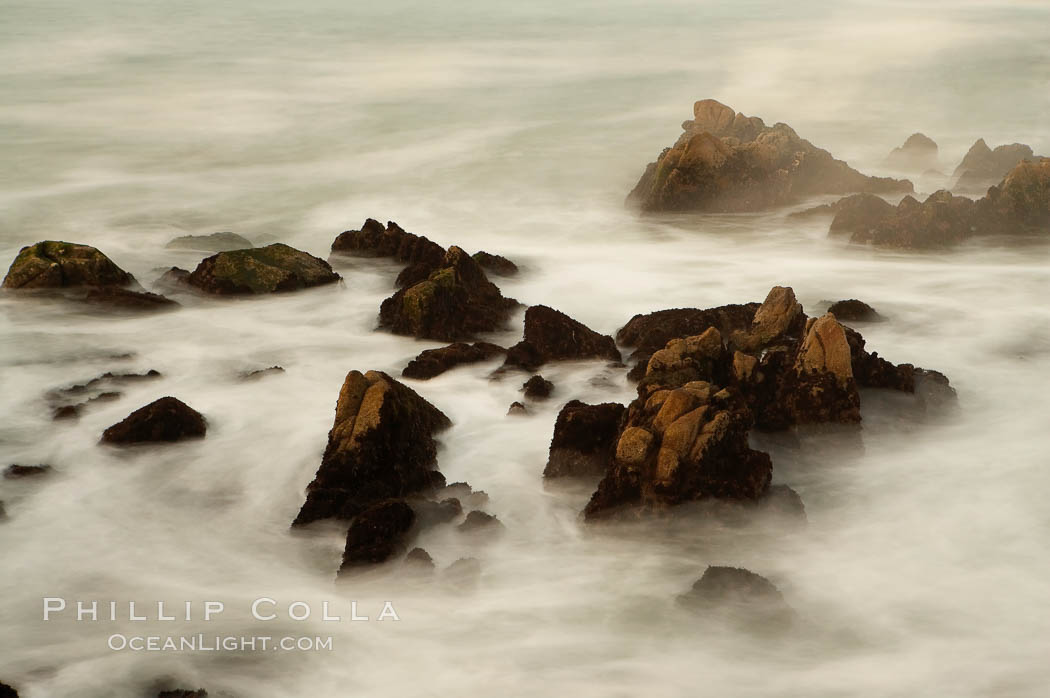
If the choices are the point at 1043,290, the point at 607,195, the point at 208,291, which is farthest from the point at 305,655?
the point at 607,195

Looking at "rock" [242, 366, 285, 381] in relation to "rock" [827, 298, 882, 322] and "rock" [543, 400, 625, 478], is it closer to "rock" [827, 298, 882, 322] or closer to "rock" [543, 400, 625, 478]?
"rock" [543, 400, 625, 478]

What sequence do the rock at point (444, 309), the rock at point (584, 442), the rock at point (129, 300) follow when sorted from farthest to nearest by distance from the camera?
the rock at point (129, 300), the rock at point (444, 309), the rock at point (584, 442)

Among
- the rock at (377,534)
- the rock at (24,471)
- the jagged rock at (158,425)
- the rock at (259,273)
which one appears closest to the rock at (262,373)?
the jagged rock at (158,425)

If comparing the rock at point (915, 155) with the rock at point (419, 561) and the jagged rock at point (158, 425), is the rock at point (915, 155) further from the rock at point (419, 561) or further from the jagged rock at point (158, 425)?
the rock at point (419, 561)

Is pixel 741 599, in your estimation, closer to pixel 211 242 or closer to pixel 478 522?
pixel 478 522

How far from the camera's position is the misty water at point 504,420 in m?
7.16

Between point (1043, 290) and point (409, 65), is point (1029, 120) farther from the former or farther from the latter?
point (409, 65)

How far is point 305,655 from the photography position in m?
7.17

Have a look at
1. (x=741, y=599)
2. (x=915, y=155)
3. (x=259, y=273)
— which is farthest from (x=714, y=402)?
(x=915, y=155)

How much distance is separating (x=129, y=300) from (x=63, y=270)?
111 cm

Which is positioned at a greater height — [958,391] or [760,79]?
[760,79]

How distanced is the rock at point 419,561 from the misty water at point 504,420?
15 centimetres

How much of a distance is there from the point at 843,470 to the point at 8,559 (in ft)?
19.2

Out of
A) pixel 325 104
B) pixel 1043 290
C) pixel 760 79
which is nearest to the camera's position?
pixel 1043 290
